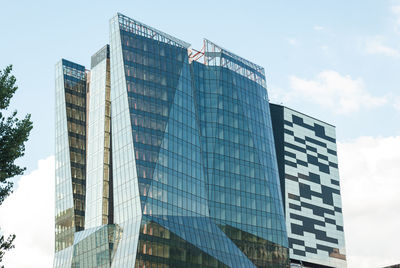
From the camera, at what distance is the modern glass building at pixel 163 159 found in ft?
355

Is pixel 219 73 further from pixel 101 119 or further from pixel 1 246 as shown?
pixel 1 246

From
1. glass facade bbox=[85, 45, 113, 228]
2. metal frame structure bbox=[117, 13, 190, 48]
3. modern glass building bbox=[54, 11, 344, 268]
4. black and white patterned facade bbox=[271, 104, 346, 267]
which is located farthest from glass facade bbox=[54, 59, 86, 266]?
black and white patterned facade bbox=[271, 104, 346, 267]

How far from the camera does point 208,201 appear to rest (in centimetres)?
12162

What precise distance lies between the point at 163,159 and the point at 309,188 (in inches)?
→ 2627

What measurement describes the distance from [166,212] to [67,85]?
4171 centimetres

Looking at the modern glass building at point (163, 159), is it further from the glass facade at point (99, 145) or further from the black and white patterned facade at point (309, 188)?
the black and white patterned facade at point (309, 188)

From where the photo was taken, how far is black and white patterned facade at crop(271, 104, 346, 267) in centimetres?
15900

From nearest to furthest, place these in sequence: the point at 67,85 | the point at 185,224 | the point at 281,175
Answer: the point at 185,224 < the point at 67,85 < the point at 281,175

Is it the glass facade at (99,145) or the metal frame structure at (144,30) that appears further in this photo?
the metal frame structure at (144,30)

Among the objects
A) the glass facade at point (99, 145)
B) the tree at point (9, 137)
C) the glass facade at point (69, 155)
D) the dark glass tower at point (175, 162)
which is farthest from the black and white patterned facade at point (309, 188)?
the tree at point (9, 137)

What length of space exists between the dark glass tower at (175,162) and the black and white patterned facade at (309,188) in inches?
979

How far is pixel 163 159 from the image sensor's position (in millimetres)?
111812

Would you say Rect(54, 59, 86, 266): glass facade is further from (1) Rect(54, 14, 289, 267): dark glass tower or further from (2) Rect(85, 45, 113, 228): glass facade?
(2) Rect(85, 45, 113, 228): glass facade

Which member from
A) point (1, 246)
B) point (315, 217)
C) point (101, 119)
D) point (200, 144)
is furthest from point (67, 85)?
point (1, 246)
